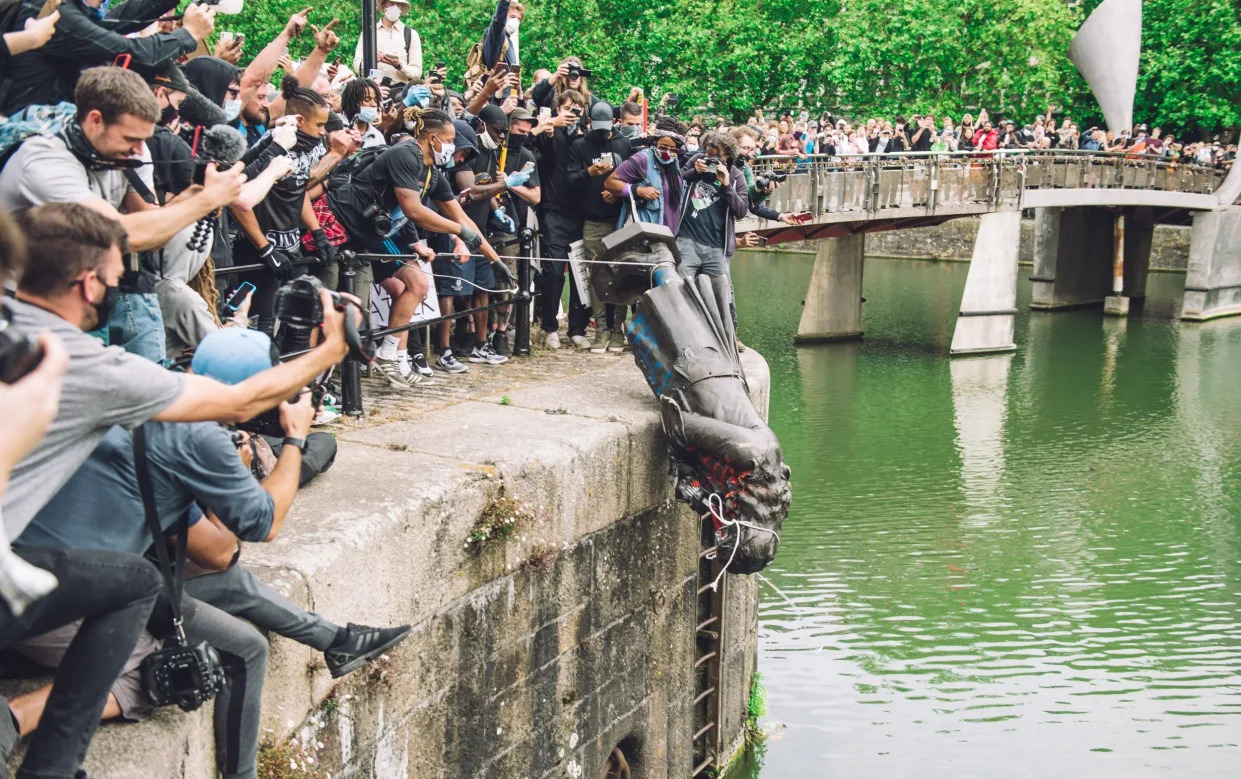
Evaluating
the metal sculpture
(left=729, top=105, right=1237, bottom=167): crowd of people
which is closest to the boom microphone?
(left=729, top=105, right=1237, bottom=167): crowd of people

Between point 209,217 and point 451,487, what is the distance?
144 cm

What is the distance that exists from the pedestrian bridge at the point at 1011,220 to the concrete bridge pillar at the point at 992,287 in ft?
0.07

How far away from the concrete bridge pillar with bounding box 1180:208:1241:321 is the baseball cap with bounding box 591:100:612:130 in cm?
2313

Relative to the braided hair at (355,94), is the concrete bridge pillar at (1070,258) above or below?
below

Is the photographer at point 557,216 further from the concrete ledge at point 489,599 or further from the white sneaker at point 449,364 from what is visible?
the concrete ledge at point 489,599

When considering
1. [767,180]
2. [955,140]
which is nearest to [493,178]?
[767,180]

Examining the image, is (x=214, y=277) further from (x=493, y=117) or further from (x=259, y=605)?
(x=493, y=117)

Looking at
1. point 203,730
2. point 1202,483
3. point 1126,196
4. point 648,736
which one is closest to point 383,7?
point 648,736

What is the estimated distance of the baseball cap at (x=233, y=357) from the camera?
3773mm

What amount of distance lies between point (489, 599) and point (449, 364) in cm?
288

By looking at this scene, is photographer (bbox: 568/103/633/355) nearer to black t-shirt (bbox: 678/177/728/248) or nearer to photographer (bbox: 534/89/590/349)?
photographer (bbox: 534/89/590/349)

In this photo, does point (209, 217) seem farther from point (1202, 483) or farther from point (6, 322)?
point (1202, 483)

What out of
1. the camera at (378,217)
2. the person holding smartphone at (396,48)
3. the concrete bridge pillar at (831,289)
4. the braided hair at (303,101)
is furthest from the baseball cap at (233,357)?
the concrete bridge pillar at (831,289)

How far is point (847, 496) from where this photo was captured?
581 inches
